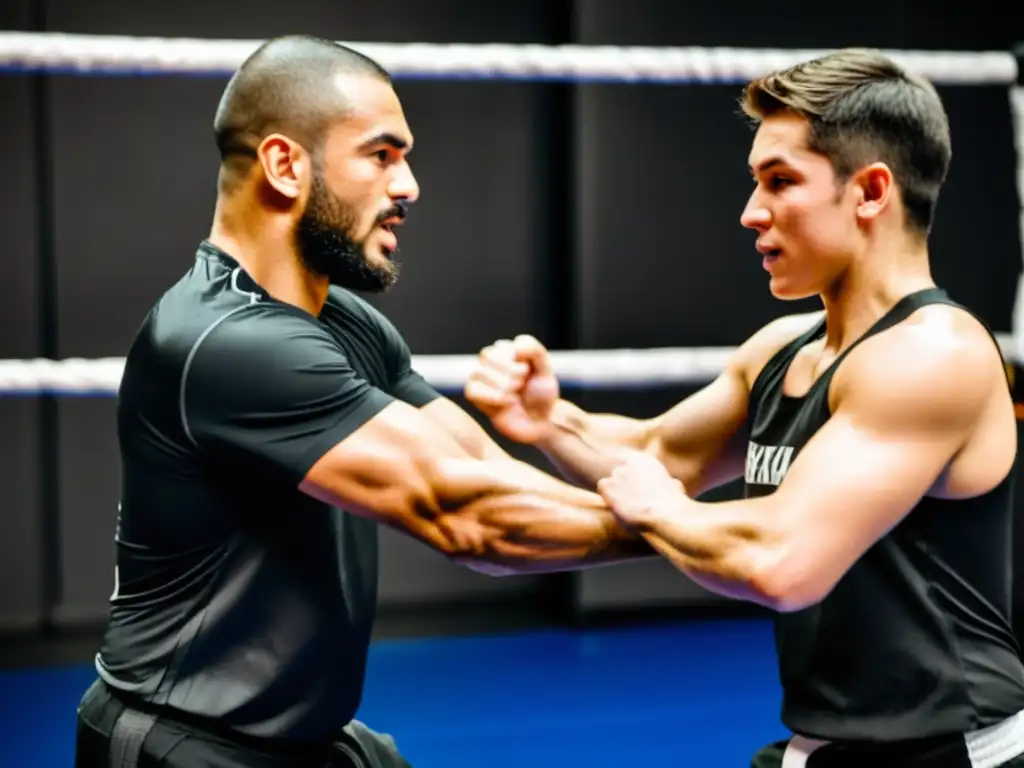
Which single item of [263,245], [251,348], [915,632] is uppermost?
[263,245]

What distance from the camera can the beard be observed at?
173 cm

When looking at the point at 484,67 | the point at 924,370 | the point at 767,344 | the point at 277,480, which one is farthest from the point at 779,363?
the point at 484,67

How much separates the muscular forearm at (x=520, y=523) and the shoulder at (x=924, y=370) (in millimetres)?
332

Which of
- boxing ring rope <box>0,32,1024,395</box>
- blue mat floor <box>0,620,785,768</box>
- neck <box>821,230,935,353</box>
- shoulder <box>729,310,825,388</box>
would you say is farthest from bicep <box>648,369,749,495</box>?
blue mat floor <box>0,620,785,768</box>

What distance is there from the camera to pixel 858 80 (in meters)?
1.68

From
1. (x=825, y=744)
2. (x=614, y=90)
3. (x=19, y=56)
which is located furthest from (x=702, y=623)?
(x=19, y=56)

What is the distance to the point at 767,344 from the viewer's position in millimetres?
1972

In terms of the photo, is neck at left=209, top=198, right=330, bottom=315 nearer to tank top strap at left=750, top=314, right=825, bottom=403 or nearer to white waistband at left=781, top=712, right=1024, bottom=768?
tank top strap at left=750, top=314, right=825, bottom=403

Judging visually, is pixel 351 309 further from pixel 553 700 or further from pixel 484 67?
pixel 553 700

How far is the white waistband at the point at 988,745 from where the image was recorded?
1630mm

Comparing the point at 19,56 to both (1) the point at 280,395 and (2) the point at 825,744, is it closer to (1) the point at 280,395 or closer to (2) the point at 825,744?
(1) the point at 280,395

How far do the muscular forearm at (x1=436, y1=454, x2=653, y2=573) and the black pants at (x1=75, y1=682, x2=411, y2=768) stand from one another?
0.34 metres

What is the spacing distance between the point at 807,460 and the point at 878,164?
394mm

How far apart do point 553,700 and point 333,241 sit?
1773 mm
